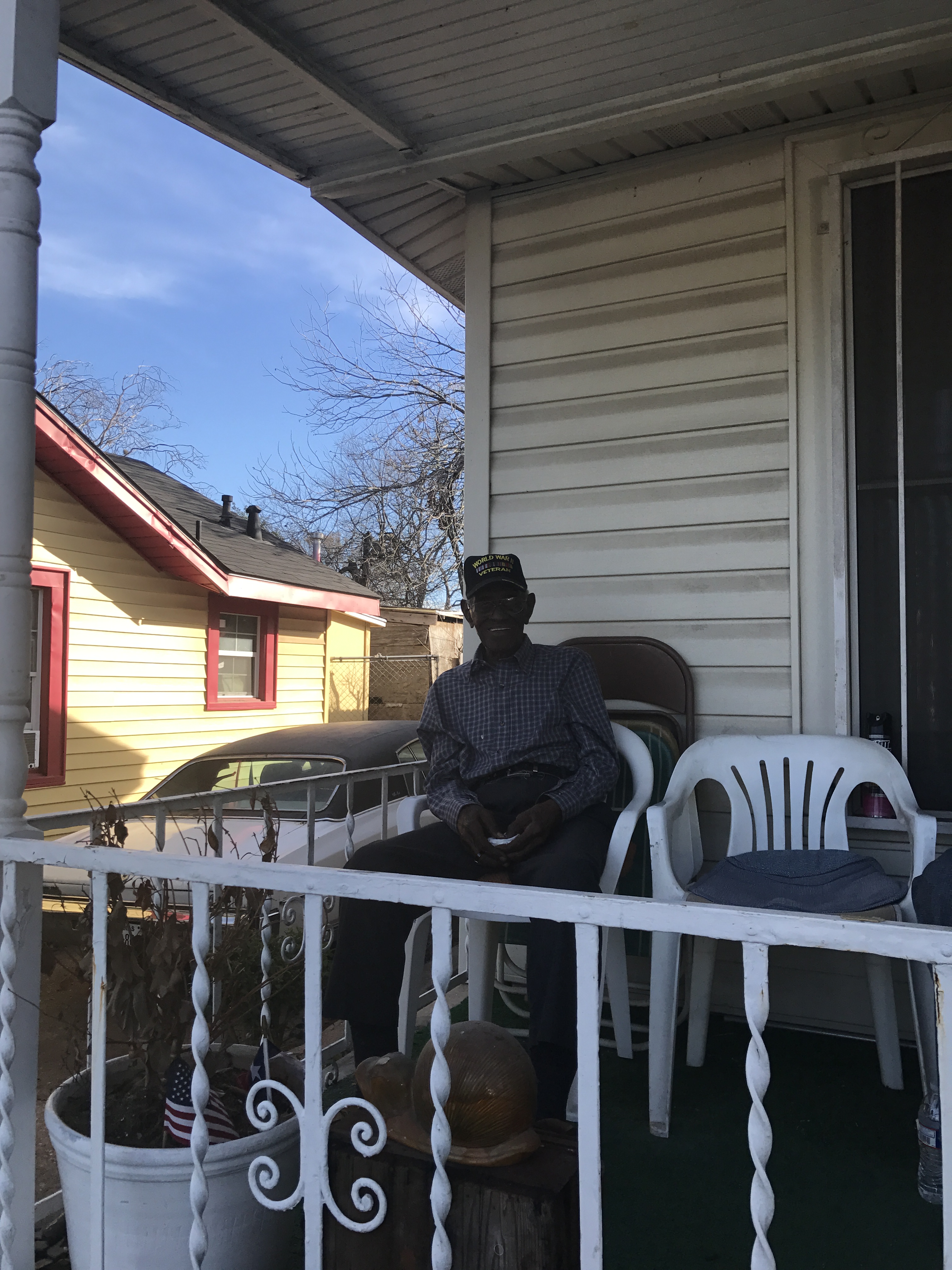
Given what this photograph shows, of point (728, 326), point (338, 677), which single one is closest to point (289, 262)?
point (338, 677)

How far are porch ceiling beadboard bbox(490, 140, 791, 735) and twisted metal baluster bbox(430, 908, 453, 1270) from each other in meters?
2.12

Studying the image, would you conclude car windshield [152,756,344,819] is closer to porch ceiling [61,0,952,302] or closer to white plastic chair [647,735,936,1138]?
white plastic chair [647,735,936,1138]

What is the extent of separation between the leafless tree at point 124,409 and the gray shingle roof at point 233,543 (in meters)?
8.78

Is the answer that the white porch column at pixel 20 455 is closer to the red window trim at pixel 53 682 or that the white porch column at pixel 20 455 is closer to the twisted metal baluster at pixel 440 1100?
the twisted metal baluster at pixel 440 1100

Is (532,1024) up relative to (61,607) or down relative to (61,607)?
down

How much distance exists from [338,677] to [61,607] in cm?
463

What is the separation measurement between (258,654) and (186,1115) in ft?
30.1

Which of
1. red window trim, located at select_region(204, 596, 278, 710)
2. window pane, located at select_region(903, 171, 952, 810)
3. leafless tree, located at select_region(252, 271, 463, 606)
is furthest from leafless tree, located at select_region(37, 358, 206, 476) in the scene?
window pane, located at select_region(903, 171, 952, 810)

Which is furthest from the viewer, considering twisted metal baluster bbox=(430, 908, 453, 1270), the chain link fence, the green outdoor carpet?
the chain link fence

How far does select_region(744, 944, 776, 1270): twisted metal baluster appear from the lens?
1075 mm

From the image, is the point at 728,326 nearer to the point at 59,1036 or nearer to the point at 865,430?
the point at 865,430

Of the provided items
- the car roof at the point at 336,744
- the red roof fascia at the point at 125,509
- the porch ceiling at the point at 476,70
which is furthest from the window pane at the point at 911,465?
the red roof fascia at the point at 125,509

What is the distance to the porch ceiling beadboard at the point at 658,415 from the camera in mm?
3189

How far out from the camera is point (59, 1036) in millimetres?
1937
